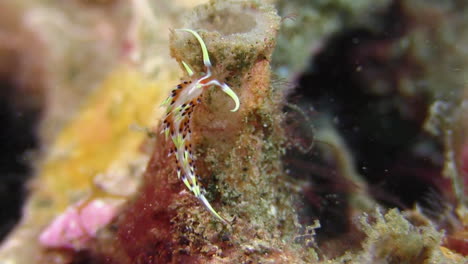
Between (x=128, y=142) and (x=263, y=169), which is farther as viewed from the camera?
(x=128, y=142)

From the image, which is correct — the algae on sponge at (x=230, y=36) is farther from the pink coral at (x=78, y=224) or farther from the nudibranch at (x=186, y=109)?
the pink coral at (x=78, y=224)

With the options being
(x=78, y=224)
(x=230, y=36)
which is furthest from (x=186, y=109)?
(x=78, y=224)

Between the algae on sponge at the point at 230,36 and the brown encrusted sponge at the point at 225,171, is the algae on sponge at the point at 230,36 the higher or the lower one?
the higher one

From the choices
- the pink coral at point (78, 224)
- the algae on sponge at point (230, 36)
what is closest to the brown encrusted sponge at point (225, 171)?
the algae on sponge at point (230, 36)

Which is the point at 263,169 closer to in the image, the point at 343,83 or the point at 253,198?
the point at 253,198

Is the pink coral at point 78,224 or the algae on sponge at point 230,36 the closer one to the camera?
the algae on sponge at point 230,36

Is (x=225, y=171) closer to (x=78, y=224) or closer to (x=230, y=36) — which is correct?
(x=230, y=36)

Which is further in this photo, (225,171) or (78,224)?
(78,224)

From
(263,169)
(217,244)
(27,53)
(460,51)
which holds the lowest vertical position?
(217,244)

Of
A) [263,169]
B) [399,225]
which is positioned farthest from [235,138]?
[399,225]
